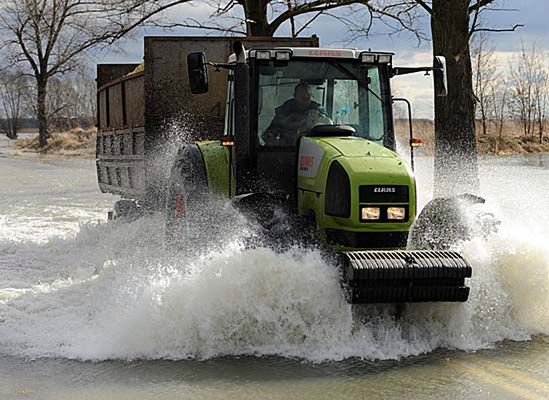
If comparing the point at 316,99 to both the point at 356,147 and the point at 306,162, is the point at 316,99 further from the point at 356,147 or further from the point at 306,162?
the point at 356,147

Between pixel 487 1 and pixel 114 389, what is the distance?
35.3 ft

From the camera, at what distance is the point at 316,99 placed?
27.6 feet

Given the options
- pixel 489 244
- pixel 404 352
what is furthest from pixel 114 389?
pixel 489 244

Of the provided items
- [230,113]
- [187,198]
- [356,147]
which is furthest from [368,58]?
[187,198]

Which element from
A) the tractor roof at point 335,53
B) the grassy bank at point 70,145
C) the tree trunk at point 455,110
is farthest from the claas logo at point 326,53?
the grassy bank at point 70,145

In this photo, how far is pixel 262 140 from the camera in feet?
27.2

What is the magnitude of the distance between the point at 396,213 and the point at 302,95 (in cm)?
171

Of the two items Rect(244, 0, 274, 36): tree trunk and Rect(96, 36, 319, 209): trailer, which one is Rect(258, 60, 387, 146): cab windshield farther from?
Rect(244, 0, 274, 36): tree trunk

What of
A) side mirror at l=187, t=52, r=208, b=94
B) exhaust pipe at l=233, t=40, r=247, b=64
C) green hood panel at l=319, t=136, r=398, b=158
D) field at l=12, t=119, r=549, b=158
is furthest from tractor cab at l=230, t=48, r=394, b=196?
field at l=12, t=119, r=549, b=158

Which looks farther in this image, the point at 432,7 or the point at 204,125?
the point at 432,7

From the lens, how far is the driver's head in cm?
835

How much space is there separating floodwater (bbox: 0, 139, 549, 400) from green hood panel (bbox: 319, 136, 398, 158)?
1.05 m

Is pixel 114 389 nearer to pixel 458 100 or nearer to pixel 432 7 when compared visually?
pixel 458 100

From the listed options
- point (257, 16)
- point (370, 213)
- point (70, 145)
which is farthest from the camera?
point (70, 145)
